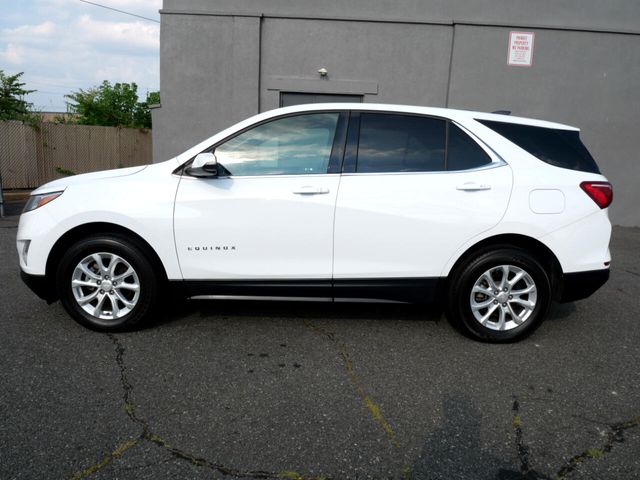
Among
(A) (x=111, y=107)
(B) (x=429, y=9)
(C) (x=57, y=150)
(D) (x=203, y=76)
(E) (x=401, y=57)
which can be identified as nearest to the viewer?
(B) (x=429, y=9)

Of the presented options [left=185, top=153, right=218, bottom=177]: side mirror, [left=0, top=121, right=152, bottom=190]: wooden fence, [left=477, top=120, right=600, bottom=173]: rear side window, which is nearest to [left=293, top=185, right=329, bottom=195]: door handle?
[left=185, top=153, right=218, bottom=177]: side mirror

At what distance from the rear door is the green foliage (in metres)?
17.0

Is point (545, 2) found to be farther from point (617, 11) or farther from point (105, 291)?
point (105, 291)

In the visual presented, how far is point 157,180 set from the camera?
3891 millimetres

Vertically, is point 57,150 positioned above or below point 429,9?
below

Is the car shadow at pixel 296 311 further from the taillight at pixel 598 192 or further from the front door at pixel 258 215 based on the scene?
the taillight at pixel 598 192

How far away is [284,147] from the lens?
3971mm

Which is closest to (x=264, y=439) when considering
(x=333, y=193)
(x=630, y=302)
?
(x=333, y=193)

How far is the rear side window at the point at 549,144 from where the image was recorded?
13.1ft

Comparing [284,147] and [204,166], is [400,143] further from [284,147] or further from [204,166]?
[204,166]

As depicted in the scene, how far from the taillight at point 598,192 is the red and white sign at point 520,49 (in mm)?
7373

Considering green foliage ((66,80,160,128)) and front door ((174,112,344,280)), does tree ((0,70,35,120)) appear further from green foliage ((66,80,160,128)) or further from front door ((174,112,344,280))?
front door ((174,112,344,280))

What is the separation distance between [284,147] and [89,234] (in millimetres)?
1648

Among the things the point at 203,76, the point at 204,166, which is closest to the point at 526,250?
the point at 204,166
